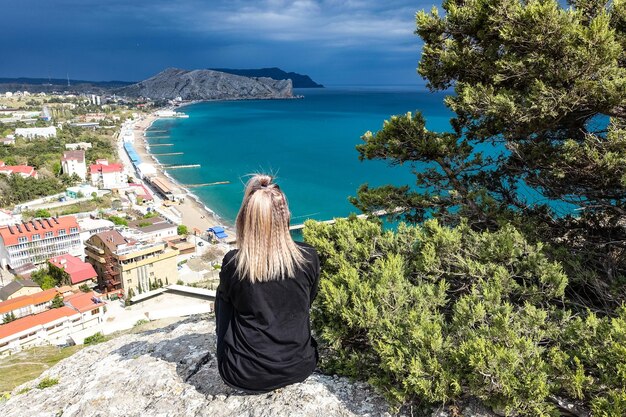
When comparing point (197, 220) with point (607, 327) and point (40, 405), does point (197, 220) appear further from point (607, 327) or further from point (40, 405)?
point (607, 327)

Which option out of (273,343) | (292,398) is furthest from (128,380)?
(273,343)

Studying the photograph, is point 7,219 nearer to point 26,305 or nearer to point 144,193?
point 144,193

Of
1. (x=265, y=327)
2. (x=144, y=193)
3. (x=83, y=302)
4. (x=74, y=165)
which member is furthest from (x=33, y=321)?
(x=74, y=165)

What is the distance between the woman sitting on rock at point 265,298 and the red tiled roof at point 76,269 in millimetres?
24136

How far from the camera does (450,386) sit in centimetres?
266

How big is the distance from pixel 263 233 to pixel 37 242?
30.6 meters

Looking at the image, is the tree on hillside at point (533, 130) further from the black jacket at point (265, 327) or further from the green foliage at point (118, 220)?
the green foliage at point (118, 220)

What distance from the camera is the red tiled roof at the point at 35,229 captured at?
2611 centimetres

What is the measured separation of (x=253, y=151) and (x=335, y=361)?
230ft

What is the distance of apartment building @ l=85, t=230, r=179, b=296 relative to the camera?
885 inches

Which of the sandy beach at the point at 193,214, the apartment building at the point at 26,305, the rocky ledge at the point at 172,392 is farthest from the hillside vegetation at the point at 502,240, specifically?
the sandy beach at the point at 193,214

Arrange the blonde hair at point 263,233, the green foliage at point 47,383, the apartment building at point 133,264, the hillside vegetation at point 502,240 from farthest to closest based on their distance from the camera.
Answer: the apartment building at point 133,264 → the green foliage at point 47,383 → the hillside vegetation at point 502,240 → the blonde hair at point 263,233

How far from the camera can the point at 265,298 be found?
102 inches

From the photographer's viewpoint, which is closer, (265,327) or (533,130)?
(265,327)
